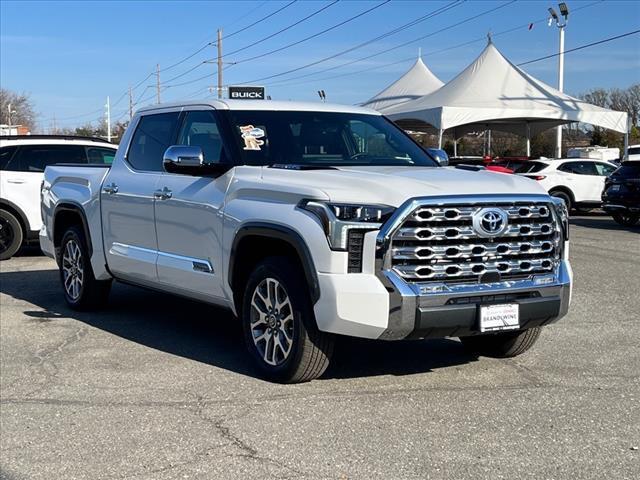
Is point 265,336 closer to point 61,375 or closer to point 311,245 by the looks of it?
point 311,245

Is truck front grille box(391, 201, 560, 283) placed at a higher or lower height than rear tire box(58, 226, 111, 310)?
higher

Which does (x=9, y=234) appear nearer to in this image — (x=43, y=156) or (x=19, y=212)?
(x=19, y=212)

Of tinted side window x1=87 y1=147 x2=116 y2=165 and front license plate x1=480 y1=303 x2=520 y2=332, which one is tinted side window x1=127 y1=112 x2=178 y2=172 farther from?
tinted side window x1=87 y1=147 x2=116 y2=165

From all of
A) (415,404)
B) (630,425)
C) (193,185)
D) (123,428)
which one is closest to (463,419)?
(415,404)

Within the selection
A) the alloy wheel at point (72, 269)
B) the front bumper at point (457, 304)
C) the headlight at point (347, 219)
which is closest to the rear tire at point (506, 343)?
the front bumper at point (457, 304)

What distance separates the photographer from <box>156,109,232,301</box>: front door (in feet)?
20.0

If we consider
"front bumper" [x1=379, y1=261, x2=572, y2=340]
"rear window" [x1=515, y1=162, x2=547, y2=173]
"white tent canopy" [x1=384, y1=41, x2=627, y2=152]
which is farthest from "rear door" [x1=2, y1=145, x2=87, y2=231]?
"white tent canopy" [x1=384, y1=41, x2=627, y2=152]

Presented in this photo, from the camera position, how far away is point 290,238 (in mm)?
5254

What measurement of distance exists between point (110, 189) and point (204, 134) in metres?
1.44

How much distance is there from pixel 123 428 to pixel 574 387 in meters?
2.90

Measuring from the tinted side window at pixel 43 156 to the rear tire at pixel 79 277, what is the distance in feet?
15.4

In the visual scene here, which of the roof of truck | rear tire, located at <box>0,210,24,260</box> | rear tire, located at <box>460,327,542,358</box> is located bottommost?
rear tire, located at <box>460,327,542,358</box>

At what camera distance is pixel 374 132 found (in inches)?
274

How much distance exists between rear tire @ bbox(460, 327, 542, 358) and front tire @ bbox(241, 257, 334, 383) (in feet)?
4.78
